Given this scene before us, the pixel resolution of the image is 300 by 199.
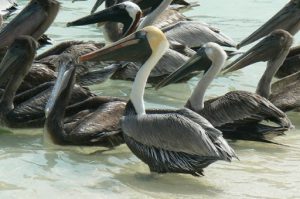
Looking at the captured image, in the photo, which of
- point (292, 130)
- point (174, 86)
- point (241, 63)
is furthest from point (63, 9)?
point (292, 130)

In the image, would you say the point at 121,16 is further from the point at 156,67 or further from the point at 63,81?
the point at 63,81

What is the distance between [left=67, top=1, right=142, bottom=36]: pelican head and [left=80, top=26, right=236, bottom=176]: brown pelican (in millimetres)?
2356

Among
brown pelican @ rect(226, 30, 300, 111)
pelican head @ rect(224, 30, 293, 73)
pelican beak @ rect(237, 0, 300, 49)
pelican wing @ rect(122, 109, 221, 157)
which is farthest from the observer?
pelican beak @ rect(237, 0, 300, 49)

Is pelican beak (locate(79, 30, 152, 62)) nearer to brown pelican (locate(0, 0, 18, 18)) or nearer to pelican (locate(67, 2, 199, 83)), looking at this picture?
pelican (locate(67, 2, 199, 83))

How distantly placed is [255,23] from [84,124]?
6133mm

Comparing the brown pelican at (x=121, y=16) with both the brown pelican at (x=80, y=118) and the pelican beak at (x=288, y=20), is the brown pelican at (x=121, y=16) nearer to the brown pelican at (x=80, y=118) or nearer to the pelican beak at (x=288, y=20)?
the pelican beak at (x=288, y=20)

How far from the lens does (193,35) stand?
8828 mm

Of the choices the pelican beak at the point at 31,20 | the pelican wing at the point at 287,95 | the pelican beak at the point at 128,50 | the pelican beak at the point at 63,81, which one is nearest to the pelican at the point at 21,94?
the pelican beak at the point at 63,81

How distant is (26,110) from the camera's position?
20.8 feet

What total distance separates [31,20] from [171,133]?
3.26 metres

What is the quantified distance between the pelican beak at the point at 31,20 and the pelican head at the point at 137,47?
7.46ft

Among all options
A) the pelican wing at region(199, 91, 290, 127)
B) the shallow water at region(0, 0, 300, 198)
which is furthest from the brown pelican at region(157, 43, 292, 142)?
the shallow water at region(0, 0, 300, 198)

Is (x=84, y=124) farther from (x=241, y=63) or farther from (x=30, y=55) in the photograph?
(x=241, y=63)

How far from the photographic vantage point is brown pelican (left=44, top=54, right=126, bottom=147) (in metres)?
5.82
